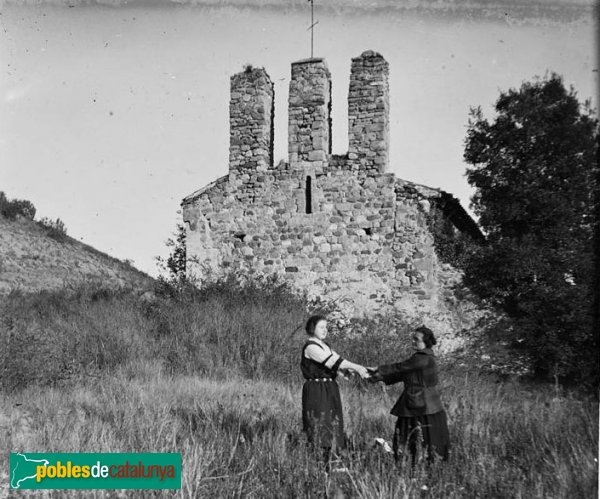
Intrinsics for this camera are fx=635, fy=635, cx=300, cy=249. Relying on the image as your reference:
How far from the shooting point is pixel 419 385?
5562mm

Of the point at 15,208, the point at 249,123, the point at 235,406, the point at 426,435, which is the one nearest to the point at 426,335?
the point at 426,435

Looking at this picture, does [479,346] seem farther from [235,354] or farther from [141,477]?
[141,477]

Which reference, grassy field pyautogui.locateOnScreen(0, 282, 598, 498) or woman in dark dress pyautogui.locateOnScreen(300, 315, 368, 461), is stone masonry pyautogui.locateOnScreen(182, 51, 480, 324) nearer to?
grassy field pyautogui.locateOnScreen(0, 282, 598, 498)

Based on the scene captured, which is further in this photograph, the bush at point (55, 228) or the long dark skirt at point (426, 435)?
the bush at point (55, 228)

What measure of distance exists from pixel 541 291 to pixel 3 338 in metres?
9.29

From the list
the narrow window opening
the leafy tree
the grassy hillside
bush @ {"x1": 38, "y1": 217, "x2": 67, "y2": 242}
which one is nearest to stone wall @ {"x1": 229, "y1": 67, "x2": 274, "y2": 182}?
the narrow window opening

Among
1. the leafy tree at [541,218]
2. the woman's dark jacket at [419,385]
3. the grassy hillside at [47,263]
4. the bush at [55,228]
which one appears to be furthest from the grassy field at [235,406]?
the bush at [55,228]

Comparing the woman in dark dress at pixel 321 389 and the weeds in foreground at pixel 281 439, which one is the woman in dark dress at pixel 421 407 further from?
the woman in dark dress at pixel 321 389

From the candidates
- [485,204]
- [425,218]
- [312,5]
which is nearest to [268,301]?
[425,218]

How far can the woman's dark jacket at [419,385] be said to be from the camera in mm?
5512

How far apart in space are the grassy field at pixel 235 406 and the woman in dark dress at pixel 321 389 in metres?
0.21

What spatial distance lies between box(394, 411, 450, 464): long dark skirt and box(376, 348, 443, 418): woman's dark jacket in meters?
0.07

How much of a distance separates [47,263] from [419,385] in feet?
64.0

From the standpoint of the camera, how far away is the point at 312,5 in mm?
7215
